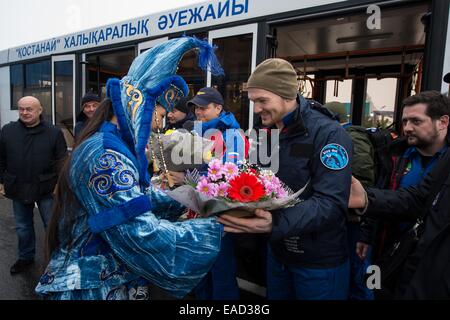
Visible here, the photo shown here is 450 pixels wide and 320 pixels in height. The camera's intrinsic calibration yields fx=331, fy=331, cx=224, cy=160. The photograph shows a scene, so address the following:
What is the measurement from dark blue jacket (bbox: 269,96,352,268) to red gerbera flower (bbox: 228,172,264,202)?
0.64 feet

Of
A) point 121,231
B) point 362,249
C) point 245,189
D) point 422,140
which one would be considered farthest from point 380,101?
point 121,231

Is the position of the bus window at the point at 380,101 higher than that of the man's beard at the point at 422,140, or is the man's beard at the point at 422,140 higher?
the bus window at the point at 380,101

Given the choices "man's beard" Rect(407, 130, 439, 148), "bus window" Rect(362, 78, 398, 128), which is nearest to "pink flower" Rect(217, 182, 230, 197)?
"man's beard" Rect(407, 130, 439, 148)

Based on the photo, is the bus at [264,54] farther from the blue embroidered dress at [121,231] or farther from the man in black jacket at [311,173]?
the blue embroidered dress at [121,231]

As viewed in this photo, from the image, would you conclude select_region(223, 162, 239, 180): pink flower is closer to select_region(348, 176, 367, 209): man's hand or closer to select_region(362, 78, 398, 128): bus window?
select_region(348, 176, 367, 209): man's hand

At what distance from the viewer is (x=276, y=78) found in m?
1.63

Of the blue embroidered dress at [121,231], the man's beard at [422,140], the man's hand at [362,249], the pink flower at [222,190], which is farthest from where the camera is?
the man's hand at [362,249]

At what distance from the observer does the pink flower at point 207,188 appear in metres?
1.31

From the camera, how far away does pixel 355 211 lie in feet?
6.10

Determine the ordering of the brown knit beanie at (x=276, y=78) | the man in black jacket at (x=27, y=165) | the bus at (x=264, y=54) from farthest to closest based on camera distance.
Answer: the man in black jacket at (x=27, y=165) → the bus at (x=264, y=54) → the brown knit beanie at (x=276, y=78)

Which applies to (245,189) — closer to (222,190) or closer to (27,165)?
(222,190)

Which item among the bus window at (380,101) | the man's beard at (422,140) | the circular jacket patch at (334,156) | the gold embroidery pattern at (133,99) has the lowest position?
the circular jacket patch at (334,156)

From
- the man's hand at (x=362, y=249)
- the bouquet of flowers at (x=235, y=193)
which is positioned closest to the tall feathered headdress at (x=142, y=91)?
the bouquet of flowers at (x=235, y=193)
